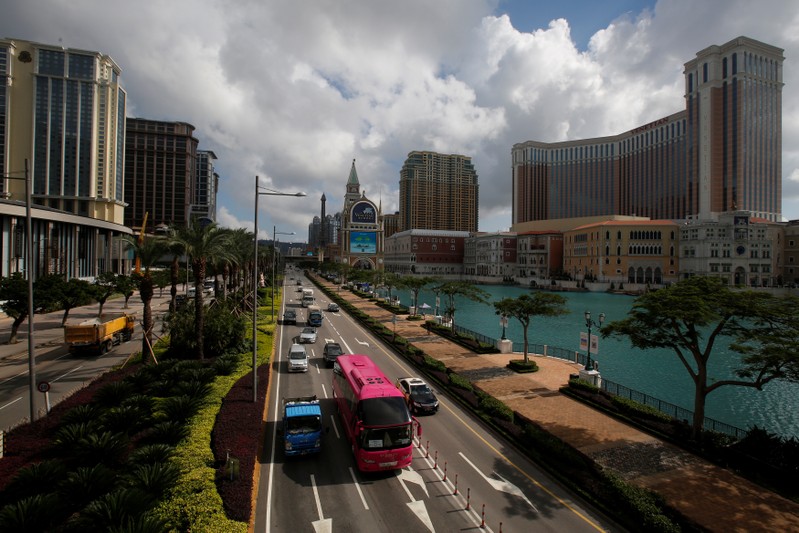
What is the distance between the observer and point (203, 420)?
1717 centimetres

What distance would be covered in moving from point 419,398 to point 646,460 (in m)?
10.4

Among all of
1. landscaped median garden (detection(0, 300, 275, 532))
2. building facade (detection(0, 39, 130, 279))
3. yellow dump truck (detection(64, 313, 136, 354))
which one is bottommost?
landscaped median garden (detection(0, 300, 275, 532))

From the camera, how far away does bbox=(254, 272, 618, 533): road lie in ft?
40.2

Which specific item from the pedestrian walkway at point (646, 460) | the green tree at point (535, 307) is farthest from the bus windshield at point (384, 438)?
the green tree at point (535, 307)

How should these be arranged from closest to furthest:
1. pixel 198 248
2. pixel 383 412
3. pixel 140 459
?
pixel 140 459
pixel 383 412
pixel 198 248

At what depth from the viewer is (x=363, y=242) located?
16562 cm

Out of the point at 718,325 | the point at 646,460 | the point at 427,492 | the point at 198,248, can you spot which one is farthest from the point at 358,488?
the point at 198,248

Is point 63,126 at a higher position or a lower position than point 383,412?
higher

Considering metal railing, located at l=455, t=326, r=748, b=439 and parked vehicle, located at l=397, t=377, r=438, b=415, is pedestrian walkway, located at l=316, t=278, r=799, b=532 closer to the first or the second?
metal railing, located at l=455, t=326, r=748, b=439

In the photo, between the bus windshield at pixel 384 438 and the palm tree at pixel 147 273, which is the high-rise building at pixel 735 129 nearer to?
the bus windshield at pixel 384 438

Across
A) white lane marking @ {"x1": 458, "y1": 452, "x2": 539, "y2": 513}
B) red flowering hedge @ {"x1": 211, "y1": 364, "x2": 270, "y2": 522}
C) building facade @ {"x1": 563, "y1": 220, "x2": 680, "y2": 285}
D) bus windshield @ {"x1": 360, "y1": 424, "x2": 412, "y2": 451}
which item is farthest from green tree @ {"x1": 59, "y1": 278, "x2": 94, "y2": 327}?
building facade @ {"x1": 563, "y1": 220, "x2": 680, "y2": 285}

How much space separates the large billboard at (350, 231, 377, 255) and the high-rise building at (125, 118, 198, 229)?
77240mm

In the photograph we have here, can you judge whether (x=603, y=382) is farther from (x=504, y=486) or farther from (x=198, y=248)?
(x=198, y=248)

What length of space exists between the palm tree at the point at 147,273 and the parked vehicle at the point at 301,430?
14558 millimetres
